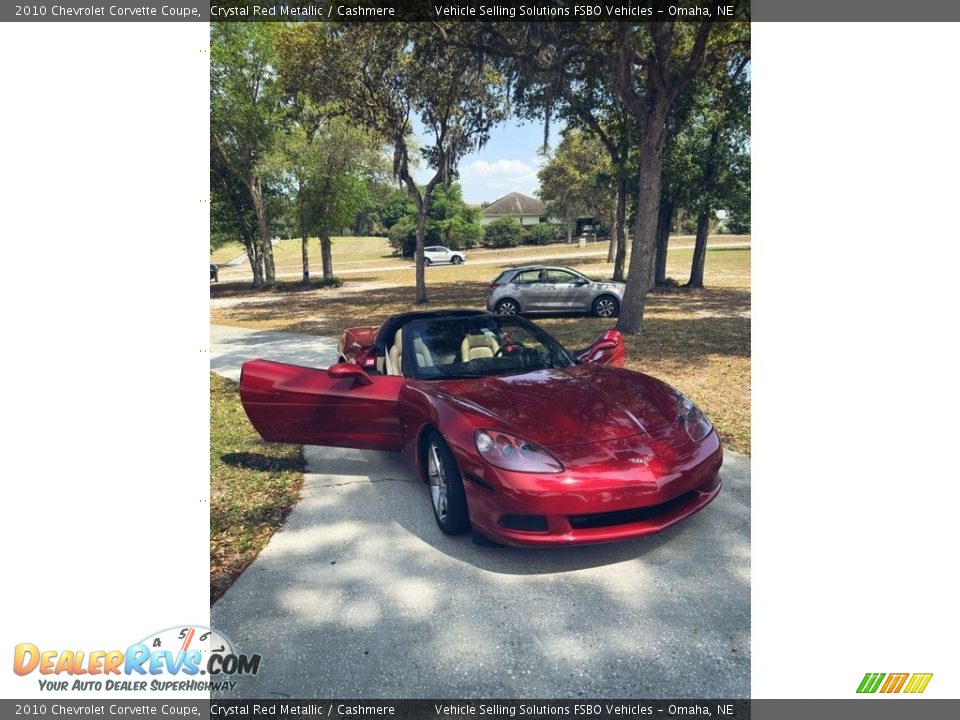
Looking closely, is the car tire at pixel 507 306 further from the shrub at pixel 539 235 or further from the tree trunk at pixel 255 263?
the shrub at pixel 539 235

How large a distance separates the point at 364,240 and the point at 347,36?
52649 millimetres

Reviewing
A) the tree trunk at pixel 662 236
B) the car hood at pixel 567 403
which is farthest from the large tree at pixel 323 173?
the car hood at pixel 567 403

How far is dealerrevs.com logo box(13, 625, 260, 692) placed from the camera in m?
2.33

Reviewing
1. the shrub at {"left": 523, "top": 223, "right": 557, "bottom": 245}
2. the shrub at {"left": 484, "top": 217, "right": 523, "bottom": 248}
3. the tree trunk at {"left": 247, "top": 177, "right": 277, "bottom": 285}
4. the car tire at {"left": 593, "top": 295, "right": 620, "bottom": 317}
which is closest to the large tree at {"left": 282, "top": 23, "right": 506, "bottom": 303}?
the car tire at {"left": 593, "top": 295, "right": 620, "bottom": 317}

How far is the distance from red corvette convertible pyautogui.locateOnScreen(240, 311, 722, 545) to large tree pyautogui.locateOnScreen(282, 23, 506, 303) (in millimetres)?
11526

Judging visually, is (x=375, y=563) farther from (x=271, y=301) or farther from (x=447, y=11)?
(x=271, y=301)

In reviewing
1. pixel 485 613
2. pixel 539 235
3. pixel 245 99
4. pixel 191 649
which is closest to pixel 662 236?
pixel 245 99

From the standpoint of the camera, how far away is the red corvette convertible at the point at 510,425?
117 inches

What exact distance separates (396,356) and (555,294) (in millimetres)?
10665

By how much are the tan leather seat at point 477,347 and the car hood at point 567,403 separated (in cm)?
45
